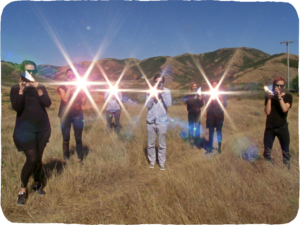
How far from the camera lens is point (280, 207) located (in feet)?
8.76

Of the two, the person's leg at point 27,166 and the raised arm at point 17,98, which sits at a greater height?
the raised arm at point 17,98

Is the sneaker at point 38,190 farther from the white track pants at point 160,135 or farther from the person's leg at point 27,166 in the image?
the white track pants at point 160,135

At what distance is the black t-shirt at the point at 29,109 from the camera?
2.92 metres

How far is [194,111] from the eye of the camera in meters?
6.89

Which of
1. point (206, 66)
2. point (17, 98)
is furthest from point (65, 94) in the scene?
point (206, 66)

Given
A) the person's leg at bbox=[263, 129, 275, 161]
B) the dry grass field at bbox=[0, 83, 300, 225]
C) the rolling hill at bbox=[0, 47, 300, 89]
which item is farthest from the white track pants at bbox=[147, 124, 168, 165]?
the rolling hill at bbox=[0, 47, 300, 89]

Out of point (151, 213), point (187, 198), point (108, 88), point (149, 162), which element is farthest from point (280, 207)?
point (108, 88)

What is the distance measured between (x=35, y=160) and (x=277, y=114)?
4.39 metres

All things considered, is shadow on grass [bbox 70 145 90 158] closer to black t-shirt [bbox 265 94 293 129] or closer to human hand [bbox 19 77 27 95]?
human hand [bbox 19 77 27 95]

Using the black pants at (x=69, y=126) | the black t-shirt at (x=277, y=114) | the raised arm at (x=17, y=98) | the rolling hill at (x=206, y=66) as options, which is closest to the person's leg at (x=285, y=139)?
the black t-shirt at (x=277, y=114)

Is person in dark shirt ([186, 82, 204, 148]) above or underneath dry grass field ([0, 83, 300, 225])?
above

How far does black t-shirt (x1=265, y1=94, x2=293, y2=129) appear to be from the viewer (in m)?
3.83

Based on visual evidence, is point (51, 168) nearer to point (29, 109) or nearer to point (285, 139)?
point (29, 109)

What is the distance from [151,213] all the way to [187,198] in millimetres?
639
